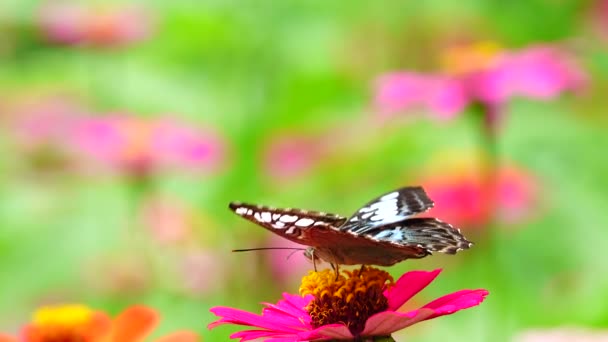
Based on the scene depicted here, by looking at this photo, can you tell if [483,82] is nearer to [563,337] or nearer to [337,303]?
[563,337]

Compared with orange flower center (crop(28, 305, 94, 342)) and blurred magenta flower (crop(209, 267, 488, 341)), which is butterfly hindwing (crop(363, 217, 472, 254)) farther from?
orange flower center (crop(28, 305, 94, 342))

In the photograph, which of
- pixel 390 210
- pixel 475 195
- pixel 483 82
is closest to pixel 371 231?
pixel 390 210

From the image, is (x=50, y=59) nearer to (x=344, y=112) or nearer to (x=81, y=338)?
(x=344, y=112)

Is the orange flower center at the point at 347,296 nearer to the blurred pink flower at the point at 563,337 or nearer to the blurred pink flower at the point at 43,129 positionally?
the blurred pink flower at the point at 563,337

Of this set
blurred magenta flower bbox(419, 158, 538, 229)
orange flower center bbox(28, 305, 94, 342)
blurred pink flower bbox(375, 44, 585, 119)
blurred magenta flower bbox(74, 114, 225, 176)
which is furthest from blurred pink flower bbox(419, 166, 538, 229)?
orange flower center bbox(28, 305, 94, 342)

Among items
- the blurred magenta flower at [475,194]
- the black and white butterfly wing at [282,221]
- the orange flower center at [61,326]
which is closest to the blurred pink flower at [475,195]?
the blurred magenta flower at [475,194]
